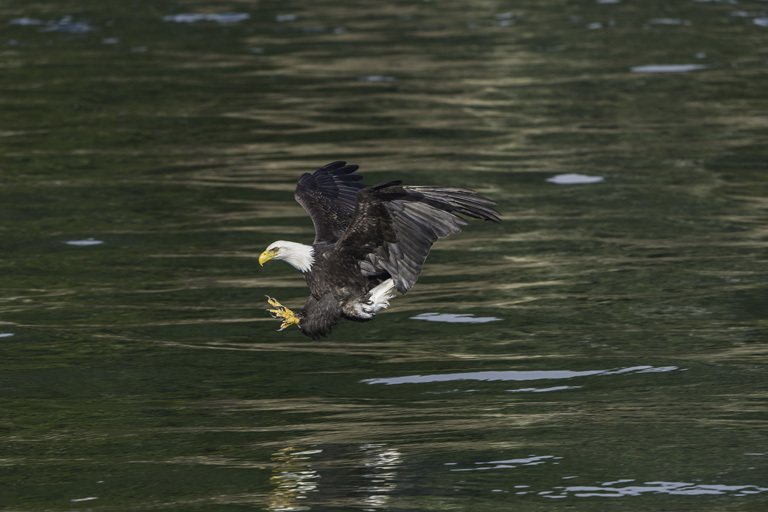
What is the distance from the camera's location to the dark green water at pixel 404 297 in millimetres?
7816

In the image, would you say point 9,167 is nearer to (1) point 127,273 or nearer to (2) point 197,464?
(1) point 127,273

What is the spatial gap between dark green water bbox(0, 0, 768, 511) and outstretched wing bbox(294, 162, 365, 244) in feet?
3.18

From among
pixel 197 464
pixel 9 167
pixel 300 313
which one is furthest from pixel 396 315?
pixel 9 167

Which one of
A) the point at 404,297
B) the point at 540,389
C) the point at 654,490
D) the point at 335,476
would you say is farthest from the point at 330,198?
the point at 654,490

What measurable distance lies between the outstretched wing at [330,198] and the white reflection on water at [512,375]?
3.71 ft

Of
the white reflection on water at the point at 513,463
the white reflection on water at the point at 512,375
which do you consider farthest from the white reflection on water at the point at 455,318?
the white reflection on water at the point at 513,463

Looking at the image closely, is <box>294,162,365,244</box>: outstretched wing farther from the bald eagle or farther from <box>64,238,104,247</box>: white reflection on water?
<box>64,238,104,247</box>: white reflection on water

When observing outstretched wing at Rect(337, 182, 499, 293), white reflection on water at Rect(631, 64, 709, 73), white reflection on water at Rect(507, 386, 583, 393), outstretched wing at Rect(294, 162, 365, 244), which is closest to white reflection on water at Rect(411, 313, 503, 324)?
outstretched wing at Rect(294, 162, 365, 244)

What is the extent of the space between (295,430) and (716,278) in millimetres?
4649

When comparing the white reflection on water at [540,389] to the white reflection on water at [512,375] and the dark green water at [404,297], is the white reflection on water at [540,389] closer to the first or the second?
the dark green water at [404,297]

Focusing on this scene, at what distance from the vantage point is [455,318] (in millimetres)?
11039

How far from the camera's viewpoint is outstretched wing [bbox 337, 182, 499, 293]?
8539 millimetres

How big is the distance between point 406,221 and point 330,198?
5.98 feet

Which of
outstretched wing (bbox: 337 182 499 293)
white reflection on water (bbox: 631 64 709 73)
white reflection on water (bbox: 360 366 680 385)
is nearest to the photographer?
outstretched wing (bbox: 337 182 499 293)
